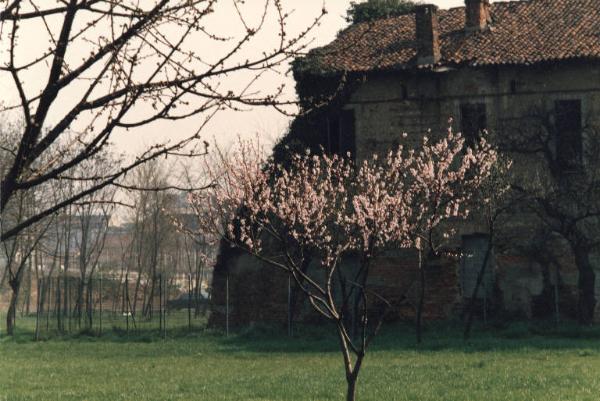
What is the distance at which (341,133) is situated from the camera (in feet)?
104

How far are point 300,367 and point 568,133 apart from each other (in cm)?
1401

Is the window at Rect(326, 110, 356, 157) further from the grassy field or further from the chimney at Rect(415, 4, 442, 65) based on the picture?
the grassy field

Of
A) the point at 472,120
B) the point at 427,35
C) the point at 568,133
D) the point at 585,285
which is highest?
the point at 427,35

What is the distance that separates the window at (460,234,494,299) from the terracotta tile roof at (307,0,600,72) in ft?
17.2

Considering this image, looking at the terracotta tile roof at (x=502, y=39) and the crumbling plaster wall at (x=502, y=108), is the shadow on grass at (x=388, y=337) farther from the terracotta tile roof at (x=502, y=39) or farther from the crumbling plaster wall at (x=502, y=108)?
the terracotta tile roof at (x=502, y=39)

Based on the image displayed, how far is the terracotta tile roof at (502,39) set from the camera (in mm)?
29859

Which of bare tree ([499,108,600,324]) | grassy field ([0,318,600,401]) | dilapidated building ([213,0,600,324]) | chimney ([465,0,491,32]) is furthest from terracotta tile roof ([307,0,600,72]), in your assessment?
grassy field ([0,318,600,401])

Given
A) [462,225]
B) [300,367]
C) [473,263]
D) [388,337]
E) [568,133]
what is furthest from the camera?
[473,263]

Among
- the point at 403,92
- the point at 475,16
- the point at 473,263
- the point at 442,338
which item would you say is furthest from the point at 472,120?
the point at 442,338

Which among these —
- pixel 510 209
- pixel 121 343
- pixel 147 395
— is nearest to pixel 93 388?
pixel 147 395

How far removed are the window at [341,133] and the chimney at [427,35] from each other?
2821 mm

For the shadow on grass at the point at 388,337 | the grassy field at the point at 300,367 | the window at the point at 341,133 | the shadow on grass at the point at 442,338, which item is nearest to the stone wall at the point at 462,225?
the window at the point at 341,133

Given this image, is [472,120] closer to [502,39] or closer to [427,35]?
[502,39]

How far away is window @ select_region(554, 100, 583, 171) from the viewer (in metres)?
29.3
